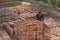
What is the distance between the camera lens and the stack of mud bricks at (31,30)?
542 centimetres

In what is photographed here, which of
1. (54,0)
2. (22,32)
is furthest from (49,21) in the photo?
(54,0)

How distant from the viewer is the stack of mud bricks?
17.8 feet

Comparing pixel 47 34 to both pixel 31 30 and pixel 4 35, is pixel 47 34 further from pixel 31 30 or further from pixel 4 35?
pixel 4 35

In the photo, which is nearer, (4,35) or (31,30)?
(4,35)

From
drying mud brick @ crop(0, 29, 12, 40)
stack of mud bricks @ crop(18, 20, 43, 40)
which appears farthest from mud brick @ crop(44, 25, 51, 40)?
drying mud brick @ crop(0, 29, 12, 40)

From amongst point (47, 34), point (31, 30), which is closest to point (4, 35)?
point (31, 30)

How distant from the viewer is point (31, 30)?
5559mm

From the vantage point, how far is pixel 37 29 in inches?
221

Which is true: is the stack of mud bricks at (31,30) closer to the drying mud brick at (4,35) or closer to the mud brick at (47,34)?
the mud brick at (47,34)

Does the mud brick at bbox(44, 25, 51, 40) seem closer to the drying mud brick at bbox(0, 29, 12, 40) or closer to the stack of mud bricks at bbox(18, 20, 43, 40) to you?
the stack of mud bricks at bbox(18, 20, 43, 40)

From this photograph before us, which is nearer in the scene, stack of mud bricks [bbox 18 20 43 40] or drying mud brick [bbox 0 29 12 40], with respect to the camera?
drying mud brick [bbox 0 29 12 40]

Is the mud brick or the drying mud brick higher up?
the drying mud brick

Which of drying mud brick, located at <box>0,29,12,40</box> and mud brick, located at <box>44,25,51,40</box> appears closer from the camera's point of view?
drying mud brick, located at <box>0,29,12,40</box>

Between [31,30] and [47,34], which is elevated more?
[31,30]
